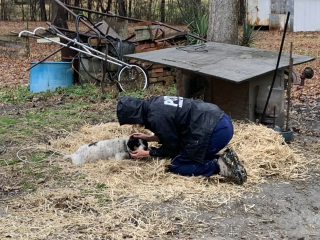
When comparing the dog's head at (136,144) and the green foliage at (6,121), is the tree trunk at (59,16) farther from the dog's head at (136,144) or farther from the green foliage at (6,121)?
the dog's head at (136,144)

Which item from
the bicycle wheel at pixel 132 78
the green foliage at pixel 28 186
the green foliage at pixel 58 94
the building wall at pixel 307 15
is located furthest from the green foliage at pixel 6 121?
the building wall at pixel 307 15

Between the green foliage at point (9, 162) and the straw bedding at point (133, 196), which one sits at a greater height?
the straw bedding at point (133, 196)

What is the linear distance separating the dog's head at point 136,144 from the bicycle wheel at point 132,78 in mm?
4371

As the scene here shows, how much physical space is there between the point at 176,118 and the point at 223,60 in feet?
7.86

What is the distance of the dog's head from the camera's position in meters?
5.03

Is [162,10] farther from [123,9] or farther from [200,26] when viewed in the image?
[200,26]

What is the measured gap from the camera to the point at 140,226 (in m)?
3.56

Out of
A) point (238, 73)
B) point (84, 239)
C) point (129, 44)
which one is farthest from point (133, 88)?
point (84, 239)

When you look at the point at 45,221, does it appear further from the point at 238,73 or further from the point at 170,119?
the point at 238,73

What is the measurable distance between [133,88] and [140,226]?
6236mm

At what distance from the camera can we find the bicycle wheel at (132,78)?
9.43m

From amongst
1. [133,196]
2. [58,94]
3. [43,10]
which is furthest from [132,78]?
[43,10]

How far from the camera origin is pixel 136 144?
5062 millimetres

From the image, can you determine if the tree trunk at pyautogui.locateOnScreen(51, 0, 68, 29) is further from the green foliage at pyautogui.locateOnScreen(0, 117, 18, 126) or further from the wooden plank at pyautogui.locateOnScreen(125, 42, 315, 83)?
the wooden plank at pyautogui.locateOnScreen(125, 42, 315, 83)
